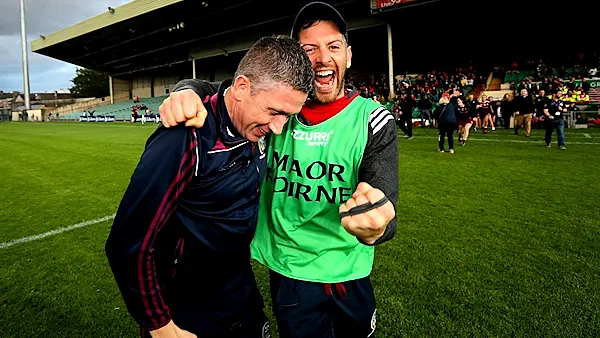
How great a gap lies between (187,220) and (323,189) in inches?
25.1

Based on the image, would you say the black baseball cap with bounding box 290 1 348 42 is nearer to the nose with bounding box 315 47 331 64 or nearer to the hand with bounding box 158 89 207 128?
the nose with bounding box 315 47 331 64

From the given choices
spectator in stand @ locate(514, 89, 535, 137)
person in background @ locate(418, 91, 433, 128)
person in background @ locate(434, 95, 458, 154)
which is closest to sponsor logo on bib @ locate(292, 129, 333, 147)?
person in background @ locate(434, 95, 458, 154)

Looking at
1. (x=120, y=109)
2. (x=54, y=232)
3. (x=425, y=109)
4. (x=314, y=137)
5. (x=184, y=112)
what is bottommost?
(x=54, y=232)

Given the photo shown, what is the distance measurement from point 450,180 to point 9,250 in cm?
756

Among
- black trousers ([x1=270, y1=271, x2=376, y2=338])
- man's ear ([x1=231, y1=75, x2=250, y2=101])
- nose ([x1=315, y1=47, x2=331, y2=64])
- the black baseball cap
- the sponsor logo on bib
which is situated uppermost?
the black baseball cap

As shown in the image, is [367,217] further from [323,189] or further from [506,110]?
[506,110]

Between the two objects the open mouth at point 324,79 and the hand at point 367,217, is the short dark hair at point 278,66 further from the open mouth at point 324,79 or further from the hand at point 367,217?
the hand at point 367,217

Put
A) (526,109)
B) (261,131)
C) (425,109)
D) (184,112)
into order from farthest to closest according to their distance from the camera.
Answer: (425,109) → (526,109) → (261,131) → (184,112)

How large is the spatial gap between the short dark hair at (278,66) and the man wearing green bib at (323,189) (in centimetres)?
28

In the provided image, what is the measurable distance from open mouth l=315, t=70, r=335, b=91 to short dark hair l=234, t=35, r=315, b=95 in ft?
0.78

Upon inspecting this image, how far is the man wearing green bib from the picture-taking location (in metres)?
1.86

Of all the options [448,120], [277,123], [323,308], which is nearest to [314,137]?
[277,123]

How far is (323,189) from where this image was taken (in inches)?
74.4

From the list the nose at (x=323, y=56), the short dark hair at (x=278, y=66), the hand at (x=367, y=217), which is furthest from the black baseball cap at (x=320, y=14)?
the hand at (x=367, y=217)
